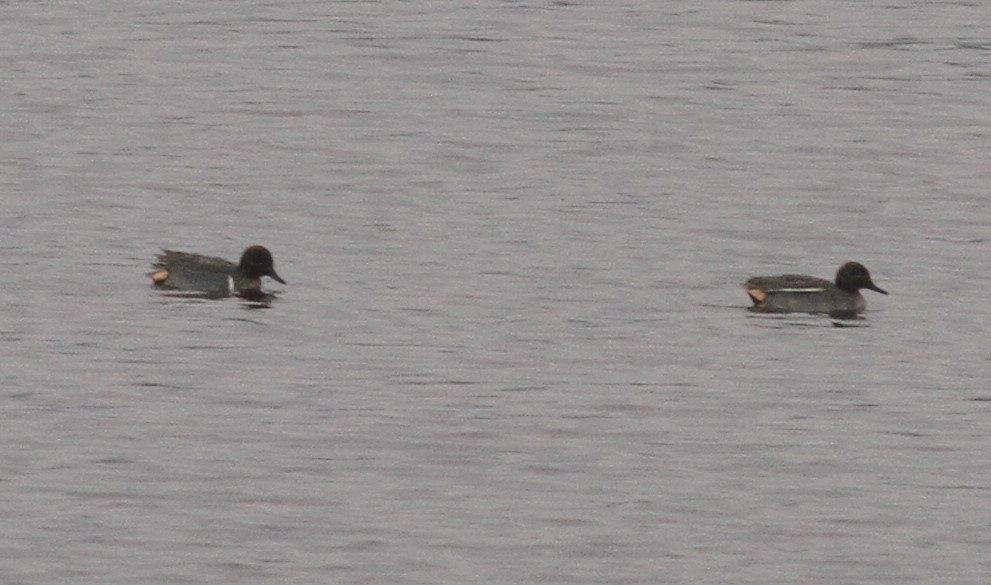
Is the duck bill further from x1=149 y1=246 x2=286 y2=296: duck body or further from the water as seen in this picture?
x1=149 y1=246 x2=286 y2=296: duck body

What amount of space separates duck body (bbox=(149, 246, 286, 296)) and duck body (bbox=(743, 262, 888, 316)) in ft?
14.1

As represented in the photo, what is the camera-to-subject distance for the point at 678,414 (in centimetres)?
1864

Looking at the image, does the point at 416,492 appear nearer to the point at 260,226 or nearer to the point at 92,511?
the point at 92,511

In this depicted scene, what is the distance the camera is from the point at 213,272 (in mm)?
23891

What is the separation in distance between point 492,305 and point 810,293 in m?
2.78

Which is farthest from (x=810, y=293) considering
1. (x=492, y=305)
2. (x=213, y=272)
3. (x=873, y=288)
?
(x=213, y=272)

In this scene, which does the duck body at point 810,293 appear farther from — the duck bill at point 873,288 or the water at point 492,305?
the water at point 492,305

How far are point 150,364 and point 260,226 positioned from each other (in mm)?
7030

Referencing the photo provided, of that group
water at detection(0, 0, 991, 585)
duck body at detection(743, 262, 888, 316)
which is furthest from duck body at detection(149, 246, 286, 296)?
duck body at detection(743, 262, 888, 316)

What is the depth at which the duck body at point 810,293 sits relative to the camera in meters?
23.0

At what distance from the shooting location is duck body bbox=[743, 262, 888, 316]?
23.0m

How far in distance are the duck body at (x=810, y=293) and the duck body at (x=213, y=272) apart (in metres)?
4.29

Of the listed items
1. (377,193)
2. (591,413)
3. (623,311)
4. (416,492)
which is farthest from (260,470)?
(377,193)

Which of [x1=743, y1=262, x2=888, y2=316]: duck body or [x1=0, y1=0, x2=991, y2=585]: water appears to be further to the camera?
[x1=743, y1=262, x2=888, y2=316]: duck body
